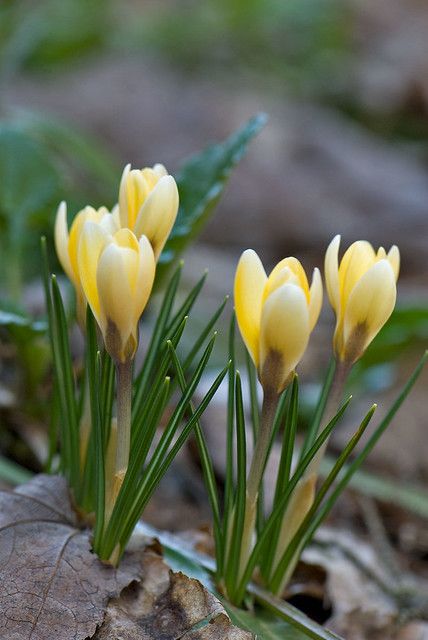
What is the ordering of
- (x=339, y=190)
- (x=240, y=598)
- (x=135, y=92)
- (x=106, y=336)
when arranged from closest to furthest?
(x=106, y=336)
(x=240, y=598)
(x=339, y=190)
(x=135, y=92)

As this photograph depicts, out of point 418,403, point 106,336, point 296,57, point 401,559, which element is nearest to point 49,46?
point 296,57

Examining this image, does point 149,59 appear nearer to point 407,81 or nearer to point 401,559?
point 407,81

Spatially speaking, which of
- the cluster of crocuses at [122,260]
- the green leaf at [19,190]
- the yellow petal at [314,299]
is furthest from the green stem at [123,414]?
the green leaf at [19,190]

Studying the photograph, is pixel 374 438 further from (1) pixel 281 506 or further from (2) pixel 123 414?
(2) pixel 123 414

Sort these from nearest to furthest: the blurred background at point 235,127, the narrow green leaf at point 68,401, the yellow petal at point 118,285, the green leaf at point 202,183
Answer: the yellow petal at point 118,285, the narrow green leaf at point 68,401, the green leaf at point 202,183, the blurred background at point 235,127

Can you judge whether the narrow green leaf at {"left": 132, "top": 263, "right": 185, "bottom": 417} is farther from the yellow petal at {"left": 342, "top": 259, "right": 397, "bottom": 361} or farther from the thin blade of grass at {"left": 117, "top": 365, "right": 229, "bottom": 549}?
the yellow petal at {"left": 342, "top": 259, "right": 397, "bottom": 361}

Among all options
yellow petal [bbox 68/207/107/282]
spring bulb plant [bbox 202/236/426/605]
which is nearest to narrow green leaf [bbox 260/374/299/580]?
spring bulb plant [bbox 202/236/426/605]

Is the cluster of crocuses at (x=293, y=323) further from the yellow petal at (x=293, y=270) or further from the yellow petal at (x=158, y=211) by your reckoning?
the yellow petal at (x=158, y=211)
